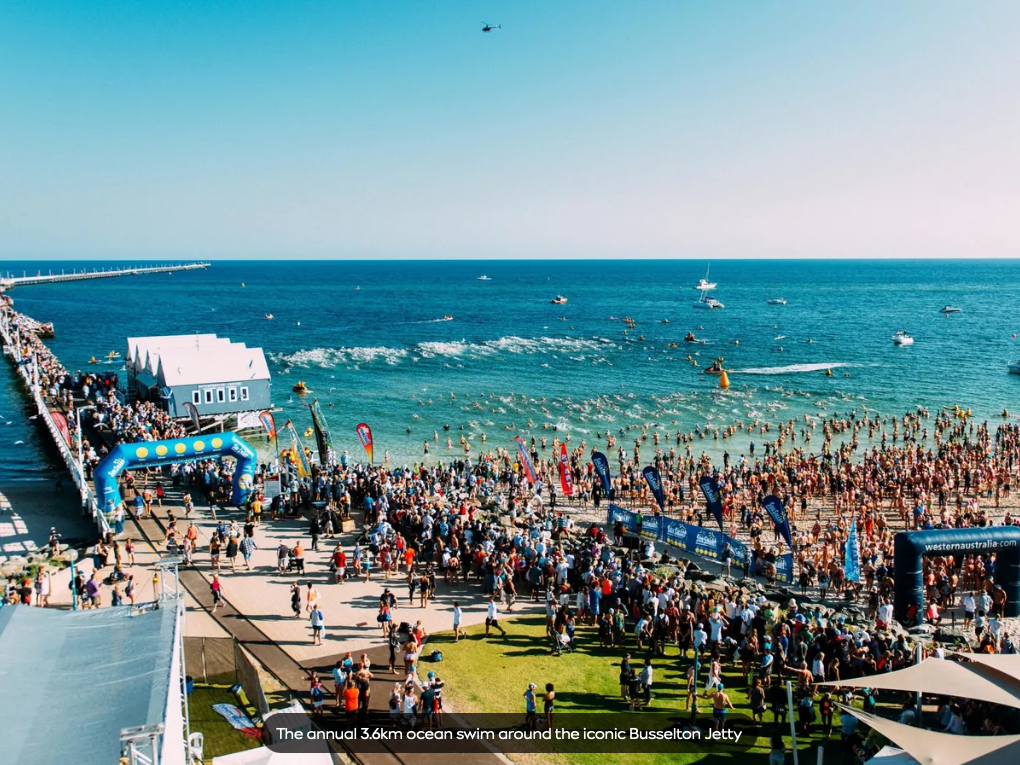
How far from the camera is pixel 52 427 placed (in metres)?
37.0

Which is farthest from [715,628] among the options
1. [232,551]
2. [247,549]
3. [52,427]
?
[52,427]

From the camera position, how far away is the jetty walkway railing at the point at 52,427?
25516mm

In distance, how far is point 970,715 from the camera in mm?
12125

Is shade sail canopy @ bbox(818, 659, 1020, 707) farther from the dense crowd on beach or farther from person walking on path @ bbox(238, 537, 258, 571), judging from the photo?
person walking on path @ bbox(238, 537, 258, 571)

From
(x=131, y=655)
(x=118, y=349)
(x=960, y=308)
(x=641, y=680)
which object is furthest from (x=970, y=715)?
(x=960, y=308)

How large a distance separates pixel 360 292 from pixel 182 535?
161 m

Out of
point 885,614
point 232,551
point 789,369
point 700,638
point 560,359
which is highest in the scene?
point 560,359

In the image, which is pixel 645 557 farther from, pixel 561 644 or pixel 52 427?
pixel 52 427

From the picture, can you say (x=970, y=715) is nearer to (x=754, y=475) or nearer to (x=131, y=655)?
(x=131, y=655)

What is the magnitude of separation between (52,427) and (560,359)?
47.4 metres

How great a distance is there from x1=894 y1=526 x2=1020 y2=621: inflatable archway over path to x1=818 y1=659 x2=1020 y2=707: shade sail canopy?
26.5ft

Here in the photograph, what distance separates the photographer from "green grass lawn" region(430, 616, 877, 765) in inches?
501

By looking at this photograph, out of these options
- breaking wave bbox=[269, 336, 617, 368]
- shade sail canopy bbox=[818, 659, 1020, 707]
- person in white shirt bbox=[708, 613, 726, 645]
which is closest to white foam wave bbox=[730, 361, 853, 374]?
breaking wave bbox=[269, 336, 617, 368]

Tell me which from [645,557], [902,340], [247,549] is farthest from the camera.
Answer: [902,340]
